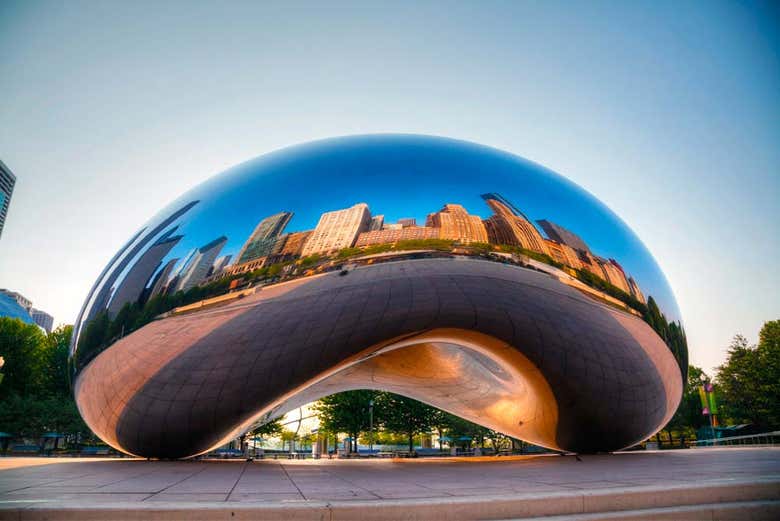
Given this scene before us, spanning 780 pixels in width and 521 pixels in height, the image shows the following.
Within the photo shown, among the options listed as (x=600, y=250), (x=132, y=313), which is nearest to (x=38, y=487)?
(x=132, y=313)

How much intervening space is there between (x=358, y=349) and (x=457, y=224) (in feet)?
7.95

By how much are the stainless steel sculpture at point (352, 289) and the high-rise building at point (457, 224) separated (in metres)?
0.02

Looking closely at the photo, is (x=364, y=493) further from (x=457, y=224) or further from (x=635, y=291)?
(x=635, y=291)

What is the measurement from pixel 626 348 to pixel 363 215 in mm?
5014

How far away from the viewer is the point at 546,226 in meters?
6.98

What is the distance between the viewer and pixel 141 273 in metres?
6.95

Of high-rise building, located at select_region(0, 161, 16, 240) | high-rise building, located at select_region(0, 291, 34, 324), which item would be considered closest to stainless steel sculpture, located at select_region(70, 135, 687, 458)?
high-rise building, located at select_region(0, 161, 16, 240)

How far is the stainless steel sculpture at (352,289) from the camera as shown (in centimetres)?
635

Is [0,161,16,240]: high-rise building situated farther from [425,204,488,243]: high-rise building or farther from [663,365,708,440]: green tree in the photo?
[663,365,708,440]: green tree

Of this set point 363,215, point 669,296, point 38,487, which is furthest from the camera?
point 669,296

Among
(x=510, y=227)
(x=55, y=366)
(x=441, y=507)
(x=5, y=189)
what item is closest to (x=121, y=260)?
(x=5, y=189)

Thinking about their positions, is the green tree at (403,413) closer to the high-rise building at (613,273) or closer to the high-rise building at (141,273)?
the high-rise building at (613,273)

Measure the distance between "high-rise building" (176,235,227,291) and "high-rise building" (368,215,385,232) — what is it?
2.13 m

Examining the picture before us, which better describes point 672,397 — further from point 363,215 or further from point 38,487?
point 38,487
